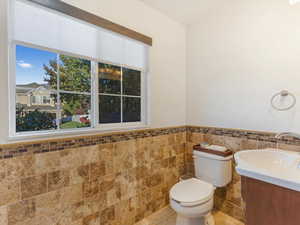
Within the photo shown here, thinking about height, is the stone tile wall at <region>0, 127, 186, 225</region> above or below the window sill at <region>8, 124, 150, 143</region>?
below

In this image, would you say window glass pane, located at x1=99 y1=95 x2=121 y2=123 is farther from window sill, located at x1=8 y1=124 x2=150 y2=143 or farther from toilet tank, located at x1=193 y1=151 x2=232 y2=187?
toilet tank, located at x1=193 y1=151 x2=232 y2=187

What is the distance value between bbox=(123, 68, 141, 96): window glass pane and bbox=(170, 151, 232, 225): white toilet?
1.07m

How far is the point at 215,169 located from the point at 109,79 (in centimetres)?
153

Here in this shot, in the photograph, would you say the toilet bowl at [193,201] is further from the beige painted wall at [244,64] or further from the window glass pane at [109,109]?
the window glass pane at [109,109]

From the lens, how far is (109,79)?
1.69 meters

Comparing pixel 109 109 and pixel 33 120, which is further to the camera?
pixel 109 109

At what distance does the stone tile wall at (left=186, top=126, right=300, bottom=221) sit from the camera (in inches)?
62.8

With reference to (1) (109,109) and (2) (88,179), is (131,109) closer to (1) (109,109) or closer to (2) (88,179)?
(1) (109,109)

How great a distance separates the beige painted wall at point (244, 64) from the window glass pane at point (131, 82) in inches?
32.5

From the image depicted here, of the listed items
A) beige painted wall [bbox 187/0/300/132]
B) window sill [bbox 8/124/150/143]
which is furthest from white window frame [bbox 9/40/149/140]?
beige painted wall [bbox 187/0/300/132]

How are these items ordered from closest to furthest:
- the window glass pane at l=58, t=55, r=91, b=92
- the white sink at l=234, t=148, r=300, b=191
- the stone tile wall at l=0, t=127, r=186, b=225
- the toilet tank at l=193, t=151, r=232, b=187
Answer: the white sink at l=234, t=148, r=300, b=191 → the stone tile wall at l=0, t=127, r=186, b=225 → the window glass pane at l=58, t=55, r=91, b=92 → the toilet tank at l=193, t=151, r=232, b=187

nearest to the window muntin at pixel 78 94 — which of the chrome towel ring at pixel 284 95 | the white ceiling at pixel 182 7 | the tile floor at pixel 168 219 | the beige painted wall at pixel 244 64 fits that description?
the white ceiling at pixel 182 7

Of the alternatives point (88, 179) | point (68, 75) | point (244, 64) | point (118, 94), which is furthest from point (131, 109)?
point (244, 64)

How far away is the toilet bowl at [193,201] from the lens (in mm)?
Result: 1465
